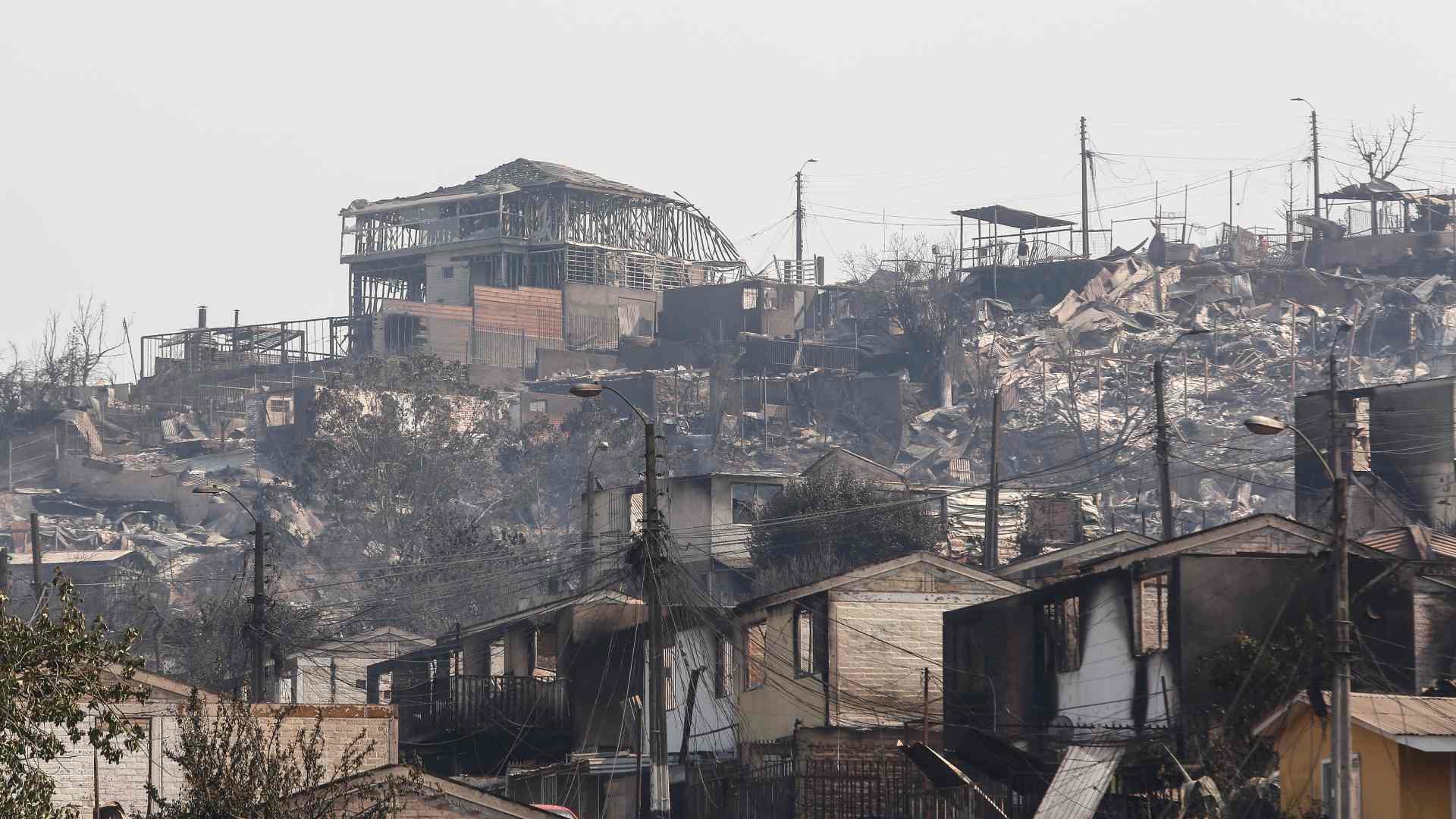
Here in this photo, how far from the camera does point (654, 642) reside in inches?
1049

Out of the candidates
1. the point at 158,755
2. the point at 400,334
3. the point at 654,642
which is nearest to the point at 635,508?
the point at 158,755

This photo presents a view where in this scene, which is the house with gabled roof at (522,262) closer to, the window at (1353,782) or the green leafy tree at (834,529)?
the green leafy tree at (834,529)

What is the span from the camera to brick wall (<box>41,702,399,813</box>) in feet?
98.2

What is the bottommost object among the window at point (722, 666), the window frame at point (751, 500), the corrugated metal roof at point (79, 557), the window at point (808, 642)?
the corrugated metal roof at point (79, 557)

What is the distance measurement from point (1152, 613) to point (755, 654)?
387 inches

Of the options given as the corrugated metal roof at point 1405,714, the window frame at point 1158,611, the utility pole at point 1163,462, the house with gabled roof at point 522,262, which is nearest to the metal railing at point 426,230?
the house with gabled roof at point 522,262

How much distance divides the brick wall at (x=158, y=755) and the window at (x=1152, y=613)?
12606 millimetres

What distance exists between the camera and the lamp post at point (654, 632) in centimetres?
2600

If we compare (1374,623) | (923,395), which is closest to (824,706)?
(1374,623)

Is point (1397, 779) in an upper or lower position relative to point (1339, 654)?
lower

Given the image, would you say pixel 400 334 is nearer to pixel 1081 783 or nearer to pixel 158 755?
pixel 158 755

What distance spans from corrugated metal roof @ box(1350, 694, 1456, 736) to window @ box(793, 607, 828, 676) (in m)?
15.9

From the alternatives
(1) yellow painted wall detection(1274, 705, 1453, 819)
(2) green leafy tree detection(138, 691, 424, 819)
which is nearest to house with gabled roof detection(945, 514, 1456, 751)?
(1) yellow painted wall detection(1274, 705, 1453, 819)

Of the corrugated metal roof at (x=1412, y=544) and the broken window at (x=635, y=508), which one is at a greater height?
the corrugated metal roof at (x=1412, y=544)
